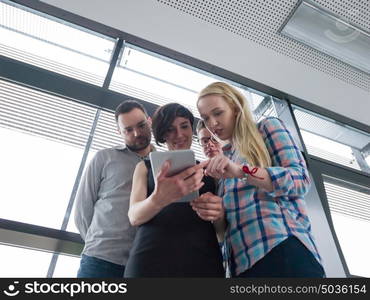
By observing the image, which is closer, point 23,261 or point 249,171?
point 249,171

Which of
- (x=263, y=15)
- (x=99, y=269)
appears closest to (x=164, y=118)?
(x=99, y=269)

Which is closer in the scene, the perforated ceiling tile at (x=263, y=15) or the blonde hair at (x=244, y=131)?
the blonde hair at (x=244, y=131)

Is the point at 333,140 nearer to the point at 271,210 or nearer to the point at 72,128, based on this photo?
the point at 271,210

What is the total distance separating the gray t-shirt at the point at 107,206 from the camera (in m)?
1.14

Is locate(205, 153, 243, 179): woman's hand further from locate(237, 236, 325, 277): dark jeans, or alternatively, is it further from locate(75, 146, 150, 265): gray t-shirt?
locate(75, 146, 150, 265): gray t-shirt

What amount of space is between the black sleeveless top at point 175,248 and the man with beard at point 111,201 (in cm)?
27

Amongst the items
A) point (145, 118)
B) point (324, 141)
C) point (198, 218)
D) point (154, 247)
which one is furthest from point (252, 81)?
point (154, 247)

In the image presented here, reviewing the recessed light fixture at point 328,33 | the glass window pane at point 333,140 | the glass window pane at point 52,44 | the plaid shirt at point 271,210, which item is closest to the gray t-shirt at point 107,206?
the plaid shirt at point 271,210

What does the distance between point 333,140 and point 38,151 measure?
2.79m

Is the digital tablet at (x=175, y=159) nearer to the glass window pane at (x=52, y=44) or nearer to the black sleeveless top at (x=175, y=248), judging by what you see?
the black sleeveless top at (x=175, y=248)

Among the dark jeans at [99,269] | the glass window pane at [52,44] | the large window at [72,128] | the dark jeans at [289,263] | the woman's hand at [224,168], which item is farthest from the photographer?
the glass window pane at [52,44]

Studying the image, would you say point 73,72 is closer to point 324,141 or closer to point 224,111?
point 224,111

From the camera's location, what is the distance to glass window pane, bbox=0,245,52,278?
1.35m

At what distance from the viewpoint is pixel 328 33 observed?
2.17 meters
